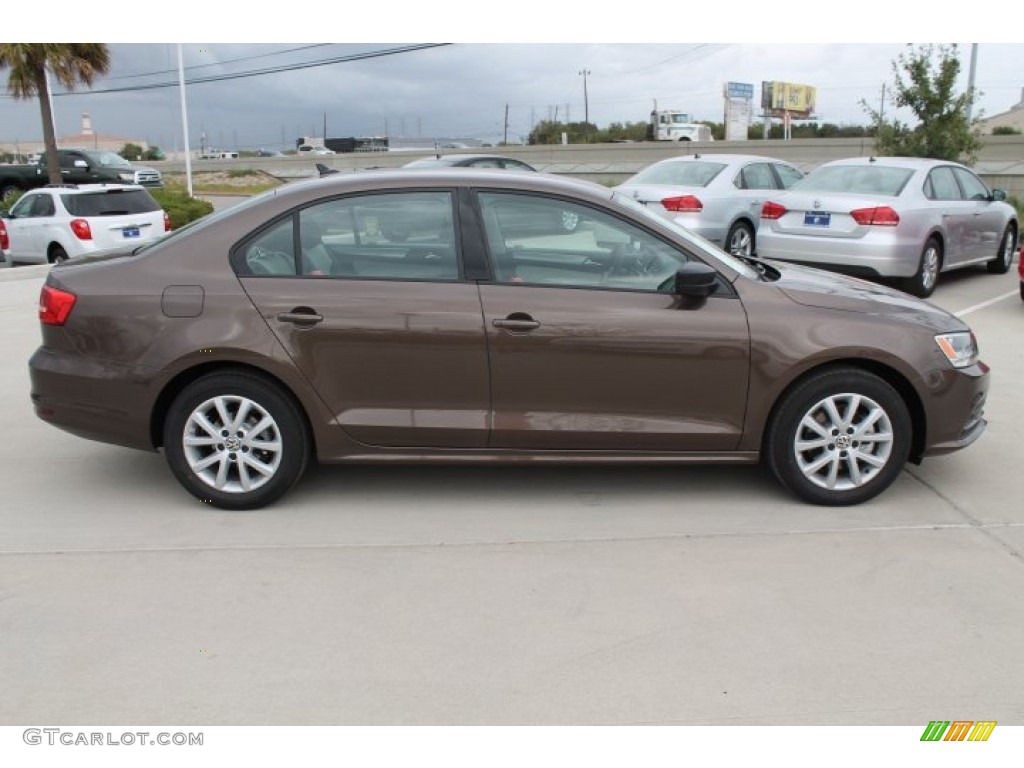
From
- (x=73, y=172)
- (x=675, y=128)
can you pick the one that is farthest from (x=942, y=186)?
(x=675, y=128)

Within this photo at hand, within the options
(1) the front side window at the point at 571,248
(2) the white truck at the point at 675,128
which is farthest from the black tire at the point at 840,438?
(2) the white truck at the point at 675,128

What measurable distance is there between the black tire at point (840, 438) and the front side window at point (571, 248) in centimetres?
87

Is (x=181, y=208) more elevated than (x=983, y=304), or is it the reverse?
(x=181, y=208)

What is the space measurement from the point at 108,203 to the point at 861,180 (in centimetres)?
1056

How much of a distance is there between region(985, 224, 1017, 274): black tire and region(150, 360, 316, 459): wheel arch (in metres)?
10.9

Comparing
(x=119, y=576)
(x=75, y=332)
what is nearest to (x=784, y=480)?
(x=119, y=576)

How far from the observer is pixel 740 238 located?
12891 millimetres

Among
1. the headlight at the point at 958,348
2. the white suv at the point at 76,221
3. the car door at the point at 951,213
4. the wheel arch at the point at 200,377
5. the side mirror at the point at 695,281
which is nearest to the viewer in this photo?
the side mirror at the point at 695,281

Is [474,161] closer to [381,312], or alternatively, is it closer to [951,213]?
[951,213]

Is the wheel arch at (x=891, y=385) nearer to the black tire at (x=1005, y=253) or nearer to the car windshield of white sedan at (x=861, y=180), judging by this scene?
the car windshield of white sedan at (x=861, y=180)

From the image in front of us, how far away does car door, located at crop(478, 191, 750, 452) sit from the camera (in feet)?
14.7

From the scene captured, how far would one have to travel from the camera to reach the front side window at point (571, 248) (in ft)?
15.1

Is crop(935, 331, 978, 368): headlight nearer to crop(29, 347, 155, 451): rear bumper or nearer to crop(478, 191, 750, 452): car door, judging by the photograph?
crop(478, 191, 750, 452): car door
